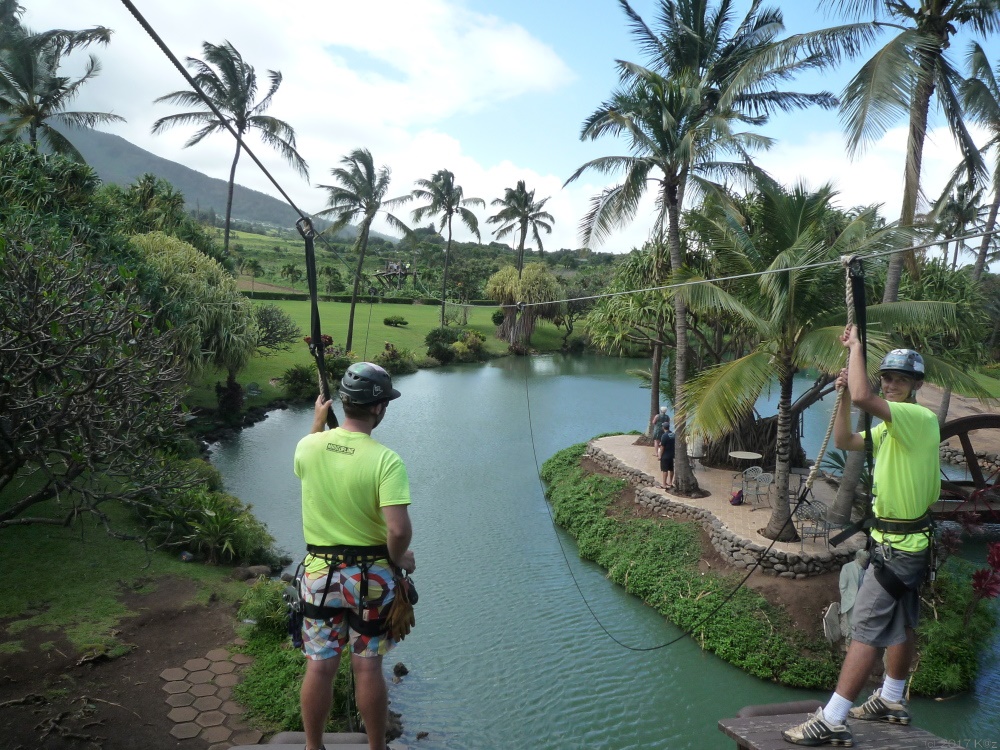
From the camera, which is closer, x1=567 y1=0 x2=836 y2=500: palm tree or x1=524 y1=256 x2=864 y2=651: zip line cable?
x1=524 y1=256 x2=864 y2=651: zip line cable

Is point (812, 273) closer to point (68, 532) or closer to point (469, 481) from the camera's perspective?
point (469, 481)

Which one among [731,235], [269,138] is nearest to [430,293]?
[269,138]

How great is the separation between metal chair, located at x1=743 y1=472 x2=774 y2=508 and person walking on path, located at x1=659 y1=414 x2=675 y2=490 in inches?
55.6

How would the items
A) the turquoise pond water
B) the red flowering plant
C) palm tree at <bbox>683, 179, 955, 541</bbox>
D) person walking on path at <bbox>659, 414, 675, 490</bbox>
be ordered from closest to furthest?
1. the turquoise pond water
2. the red flowering plant
3. palm tree at <bbox>683, 179, 955, 541</bbox>
4. person walking on path at <bbox>659, 414, 675, 490</bbox>

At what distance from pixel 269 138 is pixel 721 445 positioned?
21872 mm

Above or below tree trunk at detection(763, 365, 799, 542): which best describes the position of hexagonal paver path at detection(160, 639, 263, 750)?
below

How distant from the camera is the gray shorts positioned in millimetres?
3943

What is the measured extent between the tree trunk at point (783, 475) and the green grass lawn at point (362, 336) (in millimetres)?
17143

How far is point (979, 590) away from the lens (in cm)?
852

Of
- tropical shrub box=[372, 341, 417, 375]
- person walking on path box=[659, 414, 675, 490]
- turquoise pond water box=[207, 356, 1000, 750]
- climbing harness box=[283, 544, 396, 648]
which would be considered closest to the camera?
climbing harness box=[283, 544, 396, 648]

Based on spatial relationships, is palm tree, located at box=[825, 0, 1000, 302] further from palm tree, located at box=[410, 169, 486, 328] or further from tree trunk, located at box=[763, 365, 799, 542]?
palm tree, located at box=[410, 169, 486, 328]

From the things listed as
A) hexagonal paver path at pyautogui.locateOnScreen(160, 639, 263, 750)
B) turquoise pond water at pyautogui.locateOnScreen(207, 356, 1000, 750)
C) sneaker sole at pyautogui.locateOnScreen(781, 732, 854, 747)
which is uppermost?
sneaker sole at pyautogui.locateOnScreen(781, 732, 854, 747)

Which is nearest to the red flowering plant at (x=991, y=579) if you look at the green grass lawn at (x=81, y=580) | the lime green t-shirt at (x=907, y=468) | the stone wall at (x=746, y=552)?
the stone wall at (x=746, y=552)

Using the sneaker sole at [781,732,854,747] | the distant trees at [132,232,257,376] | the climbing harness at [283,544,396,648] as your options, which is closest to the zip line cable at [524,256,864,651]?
the sneaker sole at [781,732,854,747]
